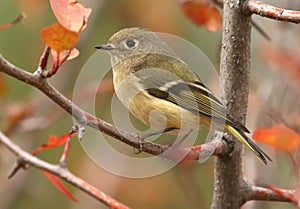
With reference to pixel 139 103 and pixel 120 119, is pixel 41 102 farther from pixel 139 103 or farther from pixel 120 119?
pixel 139 103

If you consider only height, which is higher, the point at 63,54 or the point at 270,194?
the point at 63,54

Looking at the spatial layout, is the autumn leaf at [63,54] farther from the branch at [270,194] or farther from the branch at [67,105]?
the branch at [270,194]

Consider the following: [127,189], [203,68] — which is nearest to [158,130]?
[203,68]

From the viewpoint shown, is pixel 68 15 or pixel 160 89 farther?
pixel 160 89

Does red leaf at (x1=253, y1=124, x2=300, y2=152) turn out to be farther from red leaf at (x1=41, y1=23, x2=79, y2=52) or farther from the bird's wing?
red leaf at (x1=41, y1=23, x2=79, y2=52)

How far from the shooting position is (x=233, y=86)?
1682 millimetres

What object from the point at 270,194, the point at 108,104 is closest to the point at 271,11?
the point at 270,194

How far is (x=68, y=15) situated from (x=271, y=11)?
44 centimetres

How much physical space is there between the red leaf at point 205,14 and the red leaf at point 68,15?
61 cm

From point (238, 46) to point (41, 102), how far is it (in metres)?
1.49

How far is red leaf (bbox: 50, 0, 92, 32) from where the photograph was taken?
139 centimetres

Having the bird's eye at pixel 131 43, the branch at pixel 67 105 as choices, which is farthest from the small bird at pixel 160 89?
the branch at pixel 67 105

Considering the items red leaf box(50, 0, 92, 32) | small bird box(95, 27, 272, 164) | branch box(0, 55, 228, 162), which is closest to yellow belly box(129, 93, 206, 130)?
small bird box(95, 27, 272, 164)

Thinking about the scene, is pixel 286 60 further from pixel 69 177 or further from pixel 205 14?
pixel 69 177
